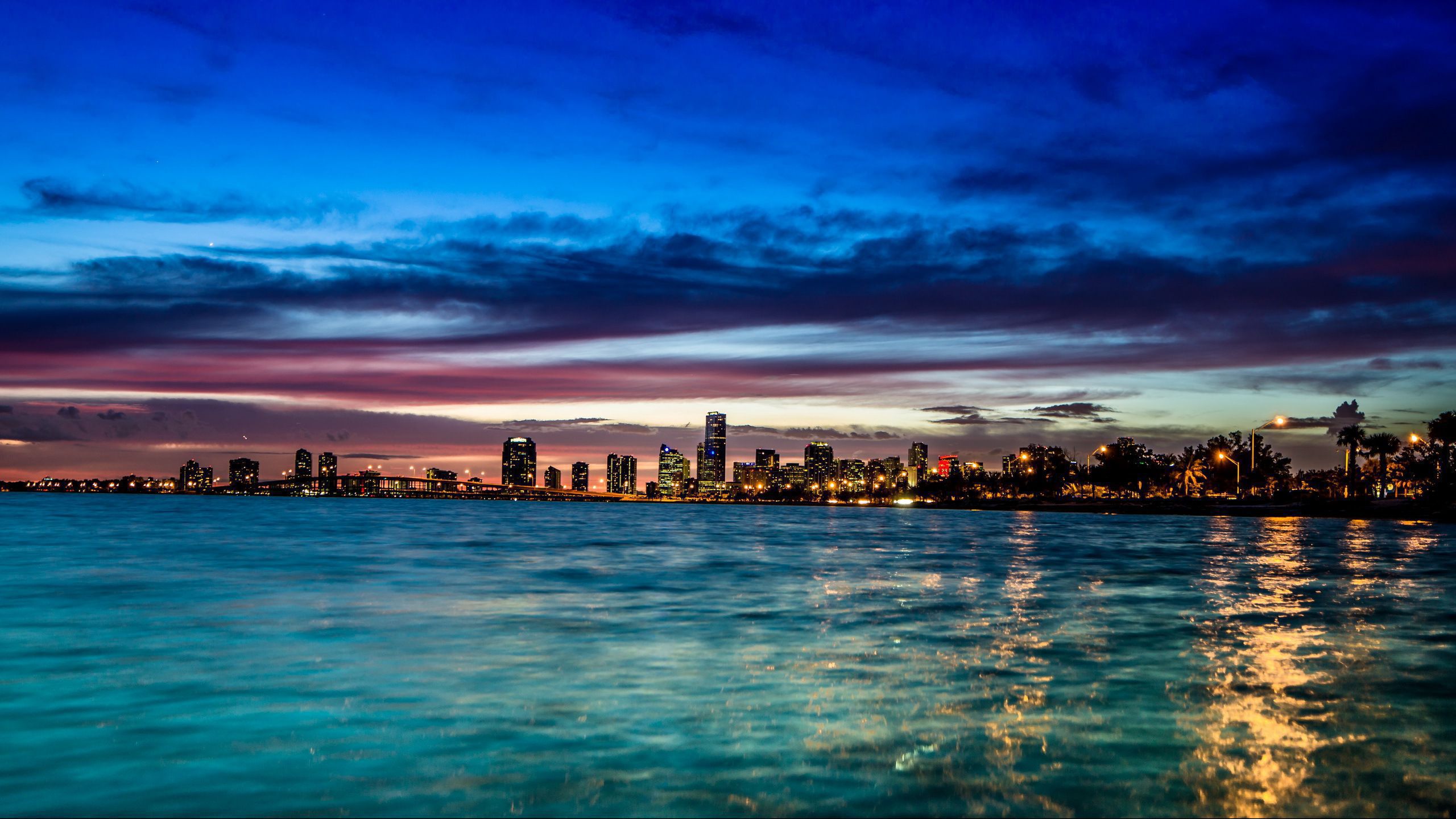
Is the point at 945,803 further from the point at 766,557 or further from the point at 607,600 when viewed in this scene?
the point at 766,557

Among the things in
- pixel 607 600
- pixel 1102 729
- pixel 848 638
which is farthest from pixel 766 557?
pixel 1102 729

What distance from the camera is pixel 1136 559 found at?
5897 cm

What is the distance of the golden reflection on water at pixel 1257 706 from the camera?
10547 mm

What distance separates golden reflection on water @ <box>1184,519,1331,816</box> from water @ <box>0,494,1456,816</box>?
0.22 ft

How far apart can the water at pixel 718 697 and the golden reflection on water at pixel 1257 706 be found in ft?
0.22

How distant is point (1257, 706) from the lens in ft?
49.8

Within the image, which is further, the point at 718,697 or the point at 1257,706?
the point at 718,697

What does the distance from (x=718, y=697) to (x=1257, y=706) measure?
8095 mm

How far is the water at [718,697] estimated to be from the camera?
34.8 feet

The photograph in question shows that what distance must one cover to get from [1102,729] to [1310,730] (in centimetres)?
282

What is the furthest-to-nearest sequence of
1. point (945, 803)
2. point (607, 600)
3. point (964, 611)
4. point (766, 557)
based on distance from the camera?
point (766, 557)
point (607, 600)
point (964, 611)
point (945, 803)

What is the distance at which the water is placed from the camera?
417 inches

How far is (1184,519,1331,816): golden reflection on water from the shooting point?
10.5 metres

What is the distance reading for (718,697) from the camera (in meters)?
15.6
